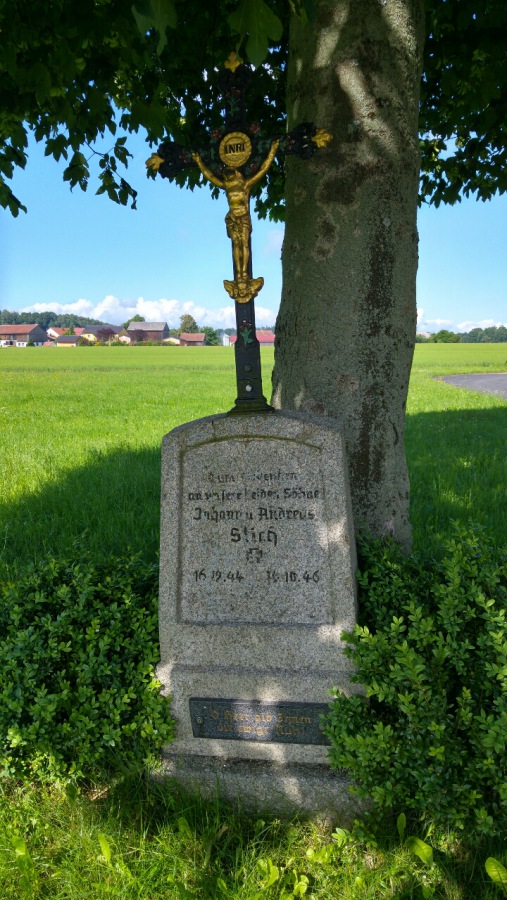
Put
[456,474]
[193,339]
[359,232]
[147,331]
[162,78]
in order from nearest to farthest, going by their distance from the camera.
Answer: [359,232] → [162,78] → [456,474] → [193,339] → [147,331]

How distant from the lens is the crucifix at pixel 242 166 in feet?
9.37

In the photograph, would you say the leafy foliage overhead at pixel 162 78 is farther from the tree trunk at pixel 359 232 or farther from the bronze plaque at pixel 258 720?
the bronze plaque at pixel 258 720

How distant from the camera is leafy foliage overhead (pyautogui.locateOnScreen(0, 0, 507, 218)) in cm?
446

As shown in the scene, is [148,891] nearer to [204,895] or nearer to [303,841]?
[204,895]

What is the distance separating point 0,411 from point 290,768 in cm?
1383

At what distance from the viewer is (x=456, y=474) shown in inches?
297

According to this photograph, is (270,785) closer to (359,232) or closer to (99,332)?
(359,232)

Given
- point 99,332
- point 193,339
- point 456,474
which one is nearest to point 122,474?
point 456,474

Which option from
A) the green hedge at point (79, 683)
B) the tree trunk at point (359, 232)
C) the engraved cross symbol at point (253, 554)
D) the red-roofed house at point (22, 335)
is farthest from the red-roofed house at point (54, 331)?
the engraved cross symbol at point (253, 554)

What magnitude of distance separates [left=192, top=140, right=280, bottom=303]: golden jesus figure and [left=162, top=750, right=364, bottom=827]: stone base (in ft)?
7.19

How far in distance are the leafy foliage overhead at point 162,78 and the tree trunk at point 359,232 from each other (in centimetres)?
38

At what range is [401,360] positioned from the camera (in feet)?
12.0

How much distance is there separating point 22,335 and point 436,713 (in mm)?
124643

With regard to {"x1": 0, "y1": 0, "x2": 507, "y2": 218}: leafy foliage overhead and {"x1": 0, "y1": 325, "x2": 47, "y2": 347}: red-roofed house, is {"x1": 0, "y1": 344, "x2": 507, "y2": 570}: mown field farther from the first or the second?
{"x1": 0, "y1": 325, "x2": 47, "y2": 347}: red-roofed house
